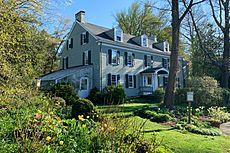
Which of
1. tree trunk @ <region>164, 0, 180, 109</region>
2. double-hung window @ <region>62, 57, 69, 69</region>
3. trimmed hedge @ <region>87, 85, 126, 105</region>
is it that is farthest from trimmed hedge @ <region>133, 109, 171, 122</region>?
double-hung window @ <region>62, 57, 69, 69</region>

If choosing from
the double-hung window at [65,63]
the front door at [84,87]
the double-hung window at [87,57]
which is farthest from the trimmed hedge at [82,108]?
the double-hung window at [65,63]

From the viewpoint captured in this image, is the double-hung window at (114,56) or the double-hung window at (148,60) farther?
the double-hung window at (148,60)

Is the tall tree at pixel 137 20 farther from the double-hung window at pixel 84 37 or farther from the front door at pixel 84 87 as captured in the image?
the front door at pixel 84 87

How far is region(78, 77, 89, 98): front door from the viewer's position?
21834mm

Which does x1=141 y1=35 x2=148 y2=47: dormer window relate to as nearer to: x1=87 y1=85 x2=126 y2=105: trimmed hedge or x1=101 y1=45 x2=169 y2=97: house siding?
x1=101 y1=45 x2=169 y2=97: house siding

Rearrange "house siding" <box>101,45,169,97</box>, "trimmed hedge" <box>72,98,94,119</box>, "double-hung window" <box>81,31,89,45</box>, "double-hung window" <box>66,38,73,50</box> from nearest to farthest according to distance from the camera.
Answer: "trimmed hedge" <box>72,98,94,119</box>, "house siding" <box>101,45,169,97</box>, "double-hung window" <box>81,31,89,45</box>, "double-hung window" <box>66,38,73,50</box>

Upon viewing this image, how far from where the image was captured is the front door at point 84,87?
860 inches

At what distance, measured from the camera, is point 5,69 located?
6.40 m

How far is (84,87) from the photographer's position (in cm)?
2259

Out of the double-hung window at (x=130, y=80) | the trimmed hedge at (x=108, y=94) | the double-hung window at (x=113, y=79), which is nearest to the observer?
the trimmed hedge at (x=108, y=94)

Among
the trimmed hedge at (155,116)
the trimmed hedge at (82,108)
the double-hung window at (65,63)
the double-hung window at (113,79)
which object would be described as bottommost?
the trimmed hedge at (155,116)

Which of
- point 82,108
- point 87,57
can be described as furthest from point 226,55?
point 82,108

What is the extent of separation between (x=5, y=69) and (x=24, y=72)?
5.98ft

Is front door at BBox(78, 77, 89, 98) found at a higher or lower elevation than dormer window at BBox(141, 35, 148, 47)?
lower
